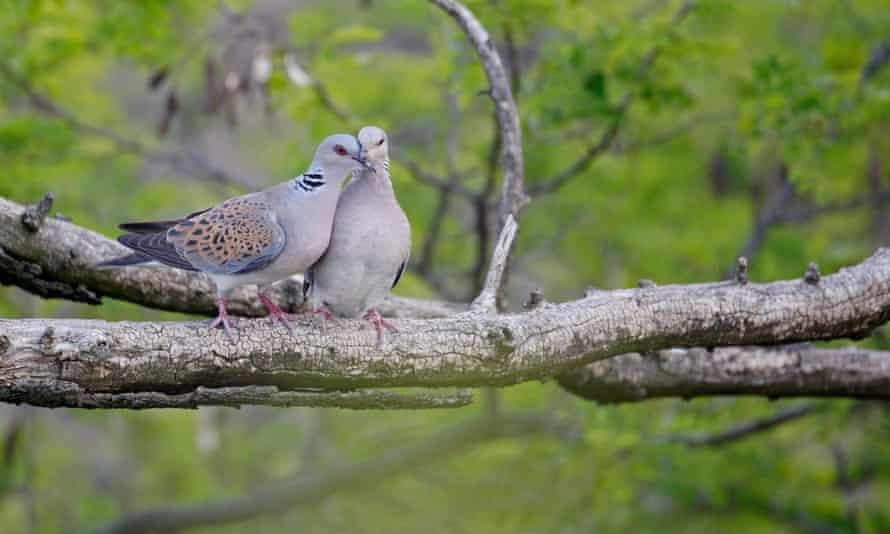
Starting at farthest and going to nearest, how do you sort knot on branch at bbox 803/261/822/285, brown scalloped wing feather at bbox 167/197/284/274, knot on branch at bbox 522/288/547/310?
knot on branch at bbox 803/261/822/285 < brown scalloped wing feather at bbox 167/197/284/274 < knot on branch at bbox 522/288/547/310

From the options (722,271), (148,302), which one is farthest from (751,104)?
(148,302)

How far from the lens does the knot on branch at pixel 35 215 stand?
493cm

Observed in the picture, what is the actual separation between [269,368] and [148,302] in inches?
72.3

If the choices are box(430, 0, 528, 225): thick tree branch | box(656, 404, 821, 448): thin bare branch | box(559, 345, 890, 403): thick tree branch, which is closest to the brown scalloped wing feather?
box(430, 0, 528, 225): thick tree branch

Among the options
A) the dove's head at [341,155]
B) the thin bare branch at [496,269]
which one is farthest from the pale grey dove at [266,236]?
the thin bare branch at [496,269]

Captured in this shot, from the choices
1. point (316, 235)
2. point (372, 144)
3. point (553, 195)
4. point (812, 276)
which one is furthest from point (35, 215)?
point (553, 195)

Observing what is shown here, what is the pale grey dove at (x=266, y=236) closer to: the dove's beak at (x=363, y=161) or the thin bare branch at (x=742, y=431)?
the dove's beak at (x=363, y=161)

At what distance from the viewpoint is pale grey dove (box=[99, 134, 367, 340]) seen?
15.4 feet

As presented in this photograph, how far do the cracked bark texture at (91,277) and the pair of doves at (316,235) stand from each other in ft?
1.53

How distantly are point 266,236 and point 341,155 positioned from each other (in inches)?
18.7

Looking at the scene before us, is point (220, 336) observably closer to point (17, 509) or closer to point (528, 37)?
point (528, 37)

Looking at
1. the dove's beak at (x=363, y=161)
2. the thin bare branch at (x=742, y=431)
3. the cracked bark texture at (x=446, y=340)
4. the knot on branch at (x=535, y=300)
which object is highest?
the dove's beak at (x=363, y=161)

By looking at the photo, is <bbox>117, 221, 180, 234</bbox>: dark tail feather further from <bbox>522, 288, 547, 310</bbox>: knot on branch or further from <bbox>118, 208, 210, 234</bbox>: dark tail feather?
<bbox>522, 288, 547, 310</bbox>: knot on branch

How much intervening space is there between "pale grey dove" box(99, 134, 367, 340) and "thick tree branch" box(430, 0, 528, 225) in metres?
0.89
